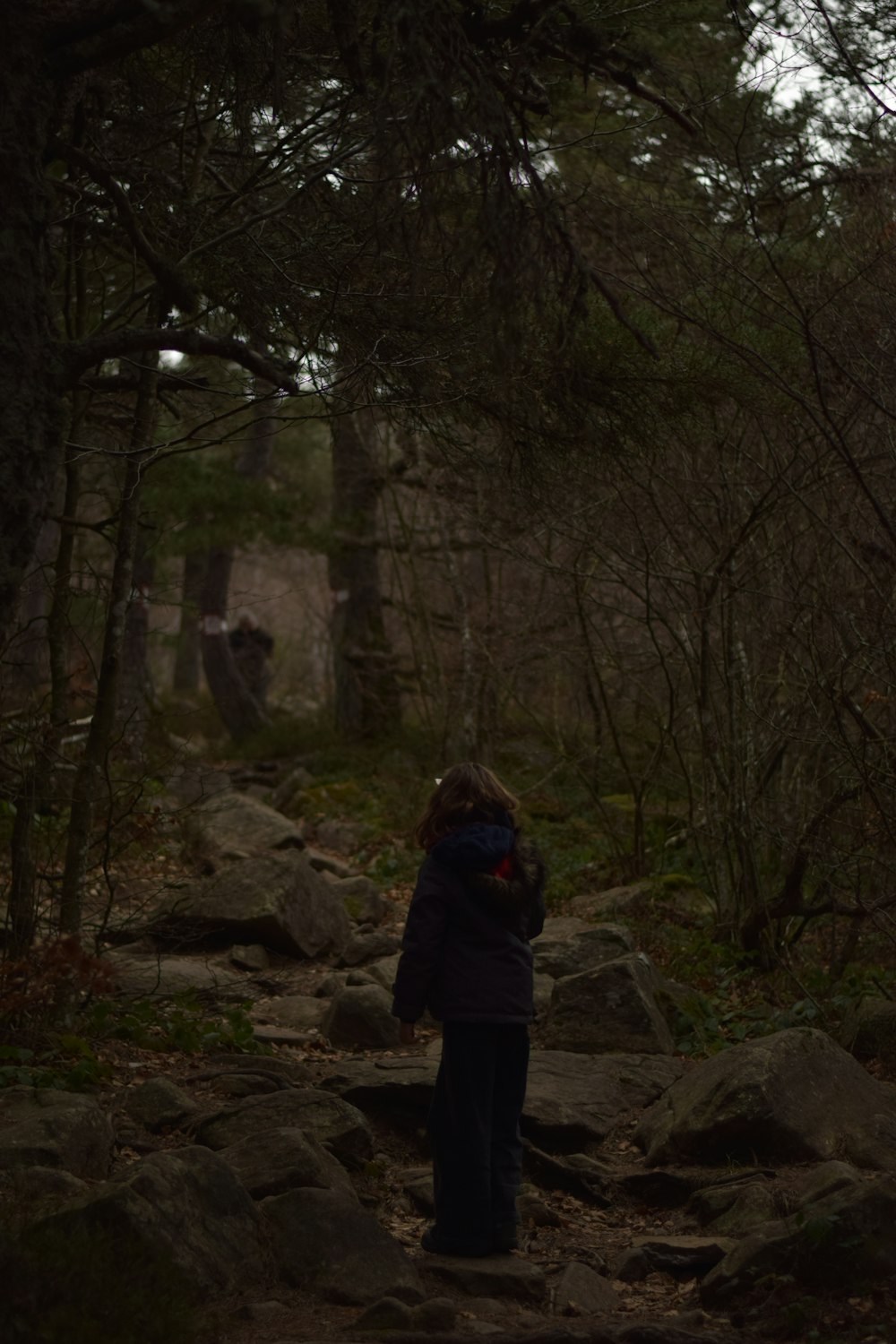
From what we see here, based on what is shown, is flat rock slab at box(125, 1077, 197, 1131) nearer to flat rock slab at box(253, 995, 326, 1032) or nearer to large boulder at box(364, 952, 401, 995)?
flat rock slab at box(253, 995, 326, 1032)

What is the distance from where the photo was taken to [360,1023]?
8305 millimetres

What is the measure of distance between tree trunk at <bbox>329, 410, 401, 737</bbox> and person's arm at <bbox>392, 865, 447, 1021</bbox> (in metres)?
12.2

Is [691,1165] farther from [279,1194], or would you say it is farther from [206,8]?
[206,8]

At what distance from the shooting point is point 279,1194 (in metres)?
5.04

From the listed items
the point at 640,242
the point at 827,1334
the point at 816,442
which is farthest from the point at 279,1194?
the point at 640,242

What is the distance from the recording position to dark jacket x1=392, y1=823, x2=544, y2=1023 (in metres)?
5.16

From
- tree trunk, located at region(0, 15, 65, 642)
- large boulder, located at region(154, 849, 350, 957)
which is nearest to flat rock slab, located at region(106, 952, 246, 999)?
large boulder, located at region(154, 849, 350, 957)

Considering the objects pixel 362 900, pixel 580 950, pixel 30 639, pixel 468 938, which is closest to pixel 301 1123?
pixel 468 938

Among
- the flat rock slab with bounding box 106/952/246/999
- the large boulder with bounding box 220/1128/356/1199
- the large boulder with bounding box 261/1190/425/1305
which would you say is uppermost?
the flat rock slab with bounding box 106/952/246/999

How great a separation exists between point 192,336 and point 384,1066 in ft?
13.6

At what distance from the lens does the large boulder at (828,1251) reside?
4504 mm

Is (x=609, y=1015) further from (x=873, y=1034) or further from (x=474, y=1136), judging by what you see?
(x=474, y=1136)

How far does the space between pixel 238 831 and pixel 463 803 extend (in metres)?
8.01

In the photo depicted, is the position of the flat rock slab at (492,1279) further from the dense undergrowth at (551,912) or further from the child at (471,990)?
the dense undergrowth at (551,912)
